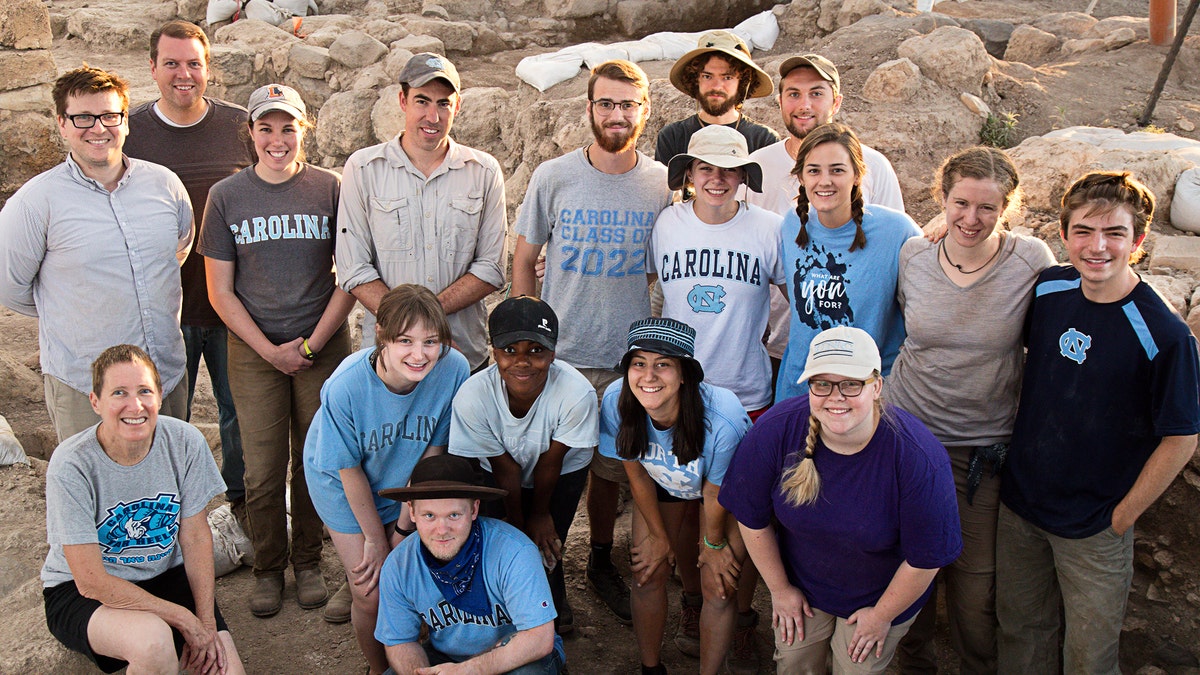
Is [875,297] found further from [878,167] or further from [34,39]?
[34,39]

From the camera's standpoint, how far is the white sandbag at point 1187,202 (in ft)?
16.2

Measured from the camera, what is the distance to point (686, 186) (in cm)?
427

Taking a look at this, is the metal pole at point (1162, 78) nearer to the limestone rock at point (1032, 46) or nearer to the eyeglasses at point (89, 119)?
the limestone rock at point (1032, 46)

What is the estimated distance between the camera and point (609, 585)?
461cm

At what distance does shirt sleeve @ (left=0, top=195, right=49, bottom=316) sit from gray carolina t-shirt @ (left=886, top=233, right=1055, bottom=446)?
346 cm

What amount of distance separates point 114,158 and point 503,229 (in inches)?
65.5

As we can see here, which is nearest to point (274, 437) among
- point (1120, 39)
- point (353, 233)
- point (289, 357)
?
point (289, 357)

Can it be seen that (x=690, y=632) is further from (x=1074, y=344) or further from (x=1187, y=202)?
(x=1187, y=202)

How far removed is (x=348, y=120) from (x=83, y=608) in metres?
5.85

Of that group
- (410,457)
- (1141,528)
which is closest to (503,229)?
(410,457)

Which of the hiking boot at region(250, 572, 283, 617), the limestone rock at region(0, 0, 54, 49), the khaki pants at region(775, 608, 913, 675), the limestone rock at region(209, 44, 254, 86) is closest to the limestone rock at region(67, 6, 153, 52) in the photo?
the limestone rock at region(209, 44, 254, 86)

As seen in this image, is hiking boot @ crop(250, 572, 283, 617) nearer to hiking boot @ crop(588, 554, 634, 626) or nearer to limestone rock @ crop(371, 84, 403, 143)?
hiking boot @ crop(588, 554, 634, 626)

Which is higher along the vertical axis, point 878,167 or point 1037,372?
point 878,167

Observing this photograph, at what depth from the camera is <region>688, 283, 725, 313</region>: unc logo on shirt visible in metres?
3.86
